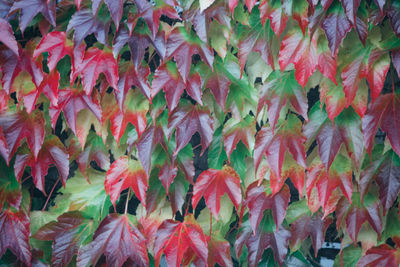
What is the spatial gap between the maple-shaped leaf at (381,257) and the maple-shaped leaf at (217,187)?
35cm

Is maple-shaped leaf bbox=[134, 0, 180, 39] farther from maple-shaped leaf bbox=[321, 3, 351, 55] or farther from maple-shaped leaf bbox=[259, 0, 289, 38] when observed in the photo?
maple-shaped leaf bbox=[321, 3, 351, 55]

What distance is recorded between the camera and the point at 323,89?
0.97 metres

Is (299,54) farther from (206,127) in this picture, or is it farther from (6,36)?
(6,36)

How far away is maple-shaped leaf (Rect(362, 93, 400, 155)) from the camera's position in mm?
890

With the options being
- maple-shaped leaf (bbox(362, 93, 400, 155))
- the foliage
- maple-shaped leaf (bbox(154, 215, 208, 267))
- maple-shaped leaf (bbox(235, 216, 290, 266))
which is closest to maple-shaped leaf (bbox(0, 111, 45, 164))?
the foliage

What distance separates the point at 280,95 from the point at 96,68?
49 centimetres

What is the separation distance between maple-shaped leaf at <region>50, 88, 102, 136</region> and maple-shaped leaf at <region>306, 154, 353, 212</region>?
1.98ft

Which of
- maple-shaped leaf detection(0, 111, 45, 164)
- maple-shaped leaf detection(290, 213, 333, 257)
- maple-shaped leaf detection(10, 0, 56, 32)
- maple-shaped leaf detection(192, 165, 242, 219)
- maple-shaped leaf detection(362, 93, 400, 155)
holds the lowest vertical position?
maple-shaped leaf detection(290, 213, 333, 257)

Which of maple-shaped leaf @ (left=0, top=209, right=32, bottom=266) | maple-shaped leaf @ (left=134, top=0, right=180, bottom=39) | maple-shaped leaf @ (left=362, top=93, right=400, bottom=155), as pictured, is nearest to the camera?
maple-shaped leaf @ (left=362, top=93, right=400, bottom=155)

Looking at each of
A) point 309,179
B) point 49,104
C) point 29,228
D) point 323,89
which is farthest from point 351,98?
point 29,228

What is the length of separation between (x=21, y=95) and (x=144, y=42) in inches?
15.6

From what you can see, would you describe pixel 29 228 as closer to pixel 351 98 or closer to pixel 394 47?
pixel 351 98

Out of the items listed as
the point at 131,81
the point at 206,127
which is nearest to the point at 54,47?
the point at 131,81

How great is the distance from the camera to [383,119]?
91 centimetres
